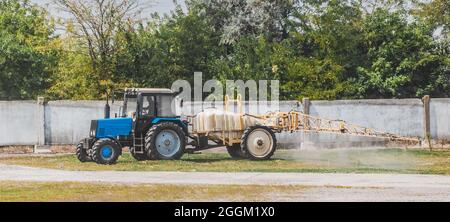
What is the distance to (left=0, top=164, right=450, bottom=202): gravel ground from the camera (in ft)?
54.9

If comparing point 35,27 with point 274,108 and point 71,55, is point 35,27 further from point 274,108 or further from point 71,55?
point 274,108

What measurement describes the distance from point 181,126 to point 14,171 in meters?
5.90

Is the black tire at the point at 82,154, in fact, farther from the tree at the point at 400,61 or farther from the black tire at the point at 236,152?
the tree at the point at 400,61

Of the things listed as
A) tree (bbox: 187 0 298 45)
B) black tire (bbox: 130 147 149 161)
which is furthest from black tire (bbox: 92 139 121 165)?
tree (bbox: 187 0 298 45)

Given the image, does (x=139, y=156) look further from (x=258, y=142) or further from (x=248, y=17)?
→ (x=248, y=17)

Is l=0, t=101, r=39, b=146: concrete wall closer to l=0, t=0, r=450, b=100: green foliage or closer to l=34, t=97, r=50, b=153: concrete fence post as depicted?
l=34, t=97, r=50, b=153: concrete fence post

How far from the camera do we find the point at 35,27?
49.1 m

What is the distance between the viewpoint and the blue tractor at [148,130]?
1035 inches

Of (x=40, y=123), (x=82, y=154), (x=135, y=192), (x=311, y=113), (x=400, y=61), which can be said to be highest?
(x=400, y=61)

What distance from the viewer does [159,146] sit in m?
26.4

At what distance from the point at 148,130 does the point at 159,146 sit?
2.03ft

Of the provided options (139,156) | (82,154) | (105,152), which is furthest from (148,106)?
(82,154)

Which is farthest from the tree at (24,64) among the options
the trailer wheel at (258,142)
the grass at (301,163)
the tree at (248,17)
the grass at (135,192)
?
the grass at (135,192)

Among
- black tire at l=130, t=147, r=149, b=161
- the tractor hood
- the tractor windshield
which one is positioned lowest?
black tire at l=130, t=147, r=149, b=161
